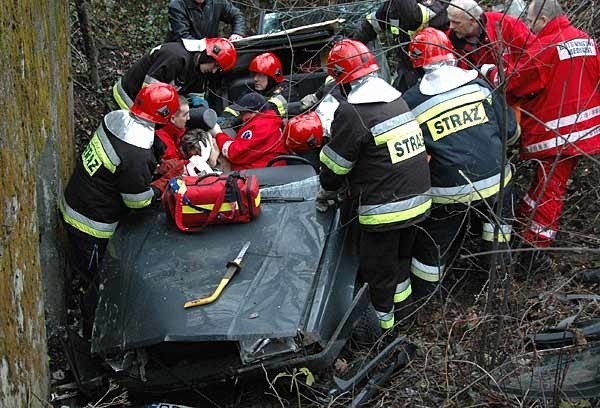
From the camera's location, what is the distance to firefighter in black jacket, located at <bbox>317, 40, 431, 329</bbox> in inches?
177

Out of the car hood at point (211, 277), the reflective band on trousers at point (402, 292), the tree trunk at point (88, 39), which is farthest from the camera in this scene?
the tree trunk at point (88, 39)

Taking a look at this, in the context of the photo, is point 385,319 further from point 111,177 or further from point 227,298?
point 111,177

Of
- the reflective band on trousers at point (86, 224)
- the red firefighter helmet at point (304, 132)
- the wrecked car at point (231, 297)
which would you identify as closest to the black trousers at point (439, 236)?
the wrecked car at point (231, 297)

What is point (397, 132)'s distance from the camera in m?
4.51

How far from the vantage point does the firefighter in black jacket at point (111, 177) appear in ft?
15.4

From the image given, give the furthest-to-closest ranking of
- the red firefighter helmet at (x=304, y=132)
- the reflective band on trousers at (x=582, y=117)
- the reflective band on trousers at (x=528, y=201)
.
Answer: the reflective band on trousers at (x=528, y=201)
the red firefighter helmet at (x=304, y=132)
the reflective band on trousers at (x=582, y=117)

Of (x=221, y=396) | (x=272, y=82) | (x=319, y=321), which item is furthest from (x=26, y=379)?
(x=272, y=82)

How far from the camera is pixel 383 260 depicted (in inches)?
187

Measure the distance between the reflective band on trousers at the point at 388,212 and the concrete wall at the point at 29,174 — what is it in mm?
1963

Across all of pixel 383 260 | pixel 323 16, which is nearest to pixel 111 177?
pixel 383 260

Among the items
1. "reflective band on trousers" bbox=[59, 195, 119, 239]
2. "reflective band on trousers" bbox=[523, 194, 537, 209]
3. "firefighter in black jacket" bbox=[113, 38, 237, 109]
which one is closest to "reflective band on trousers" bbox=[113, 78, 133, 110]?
"firefighter in black jacket" bbox=[113, 38, 237, 109]

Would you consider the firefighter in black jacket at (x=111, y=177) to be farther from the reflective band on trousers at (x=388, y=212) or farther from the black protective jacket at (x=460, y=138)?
the black protective jacket at (x=460, y=138)

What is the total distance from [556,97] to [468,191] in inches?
42.2

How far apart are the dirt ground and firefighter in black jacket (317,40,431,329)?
53 cm
